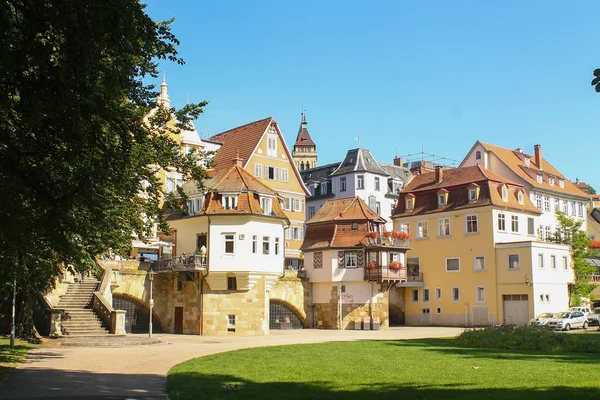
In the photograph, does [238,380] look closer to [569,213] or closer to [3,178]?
[3,178]

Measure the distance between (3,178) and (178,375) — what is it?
7569mm

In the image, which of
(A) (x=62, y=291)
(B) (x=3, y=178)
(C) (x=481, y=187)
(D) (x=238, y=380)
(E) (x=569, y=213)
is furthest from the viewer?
(E) (x=569, y=213)

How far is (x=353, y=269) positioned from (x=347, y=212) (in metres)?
4.66

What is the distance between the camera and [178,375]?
17766 mm

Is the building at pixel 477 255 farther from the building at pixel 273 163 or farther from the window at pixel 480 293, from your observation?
the building at pixel 273 163

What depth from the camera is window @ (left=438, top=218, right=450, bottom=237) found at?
56.7 metres

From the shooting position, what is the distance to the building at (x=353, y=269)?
49.5 meters

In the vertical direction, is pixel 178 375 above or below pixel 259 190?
below

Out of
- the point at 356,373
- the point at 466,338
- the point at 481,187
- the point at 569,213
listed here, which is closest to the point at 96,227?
the point at 356,373

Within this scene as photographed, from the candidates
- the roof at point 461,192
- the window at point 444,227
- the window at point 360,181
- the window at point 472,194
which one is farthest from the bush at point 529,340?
the window at point 360,181

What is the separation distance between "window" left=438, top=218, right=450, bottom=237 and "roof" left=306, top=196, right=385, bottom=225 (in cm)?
780

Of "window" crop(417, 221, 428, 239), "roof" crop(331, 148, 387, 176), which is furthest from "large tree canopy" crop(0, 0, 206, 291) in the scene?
"roof" crop(331, 148, 387, 176)

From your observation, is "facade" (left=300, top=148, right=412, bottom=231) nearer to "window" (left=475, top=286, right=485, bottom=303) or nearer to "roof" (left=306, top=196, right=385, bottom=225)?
"roof" (left=306, top=196, right=385, bottom=225)

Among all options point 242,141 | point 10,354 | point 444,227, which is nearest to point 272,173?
point 242,141
